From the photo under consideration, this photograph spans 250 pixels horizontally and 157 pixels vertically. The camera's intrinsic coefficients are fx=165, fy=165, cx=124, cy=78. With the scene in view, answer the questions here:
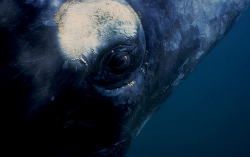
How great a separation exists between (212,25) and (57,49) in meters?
2.27

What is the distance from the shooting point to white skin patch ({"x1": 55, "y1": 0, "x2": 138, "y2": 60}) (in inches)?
58.4

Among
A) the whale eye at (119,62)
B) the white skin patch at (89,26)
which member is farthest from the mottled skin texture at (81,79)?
the whale eye at (119,62)

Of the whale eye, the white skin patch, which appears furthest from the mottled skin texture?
the whale eye

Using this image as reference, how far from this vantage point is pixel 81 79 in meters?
1.60

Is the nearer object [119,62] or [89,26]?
→ [89,26]

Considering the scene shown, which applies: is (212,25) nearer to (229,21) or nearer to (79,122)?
(229,21)

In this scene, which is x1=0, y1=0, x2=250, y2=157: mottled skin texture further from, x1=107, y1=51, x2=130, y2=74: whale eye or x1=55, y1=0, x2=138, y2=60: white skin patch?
x1=107, y1=51, x2=130, y2=74: whale eye

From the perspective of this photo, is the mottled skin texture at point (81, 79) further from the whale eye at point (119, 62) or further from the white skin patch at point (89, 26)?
the whale eye at point (119, 62)

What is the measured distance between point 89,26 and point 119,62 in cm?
45

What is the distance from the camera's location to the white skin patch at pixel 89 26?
1.48 m

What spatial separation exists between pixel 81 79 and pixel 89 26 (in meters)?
0.51

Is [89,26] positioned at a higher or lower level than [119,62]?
higher

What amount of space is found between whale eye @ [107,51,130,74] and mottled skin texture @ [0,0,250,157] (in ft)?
0.78

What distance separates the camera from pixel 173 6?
6.76 ft
